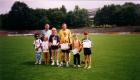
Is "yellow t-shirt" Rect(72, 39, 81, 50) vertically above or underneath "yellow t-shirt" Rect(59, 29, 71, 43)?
underneath

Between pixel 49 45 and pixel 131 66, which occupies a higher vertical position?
pixel 49 45

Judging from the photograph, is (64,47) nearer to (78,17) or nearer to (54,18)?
(54,18)

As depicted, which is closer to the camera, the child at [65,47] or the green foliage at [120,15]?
the child at [65,47]

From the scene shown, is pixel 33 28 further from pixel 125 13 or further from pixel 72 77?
pixel 72 77

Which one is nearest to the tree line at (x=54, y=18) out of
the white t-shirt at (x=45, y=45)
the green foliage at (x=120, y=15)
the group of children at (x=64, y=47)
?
the green foliage at (x=120, y=15)

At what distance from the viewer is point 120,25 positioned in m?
39.1

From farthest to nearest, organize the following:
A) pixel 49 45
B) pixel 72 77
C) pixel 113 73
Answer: pixel 49 45, pixel 113 73, pixel 72 77

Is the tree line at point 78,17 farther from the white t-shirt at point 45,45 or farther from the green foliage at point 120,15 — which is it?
the white t-shirt at point 45,45

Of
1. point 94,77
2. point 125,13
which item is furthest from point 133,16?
point 94,77

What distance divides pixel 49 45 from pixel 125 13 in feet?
82.8

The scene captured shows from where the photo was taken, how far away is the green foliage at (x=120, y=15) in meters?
33.2

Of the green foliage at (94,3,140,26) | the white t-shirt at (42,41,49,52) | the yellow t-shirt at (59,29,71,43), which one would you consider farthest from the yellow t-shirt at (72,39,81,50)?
the green foliage at (94,3,140,26)

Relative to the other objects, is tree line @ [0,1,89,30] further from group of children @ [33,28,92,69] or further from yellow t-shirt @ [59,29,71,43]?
yellow t-shirt @ [59,29,71,43]

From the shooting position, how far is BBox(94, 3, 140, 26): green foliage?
33156mm
